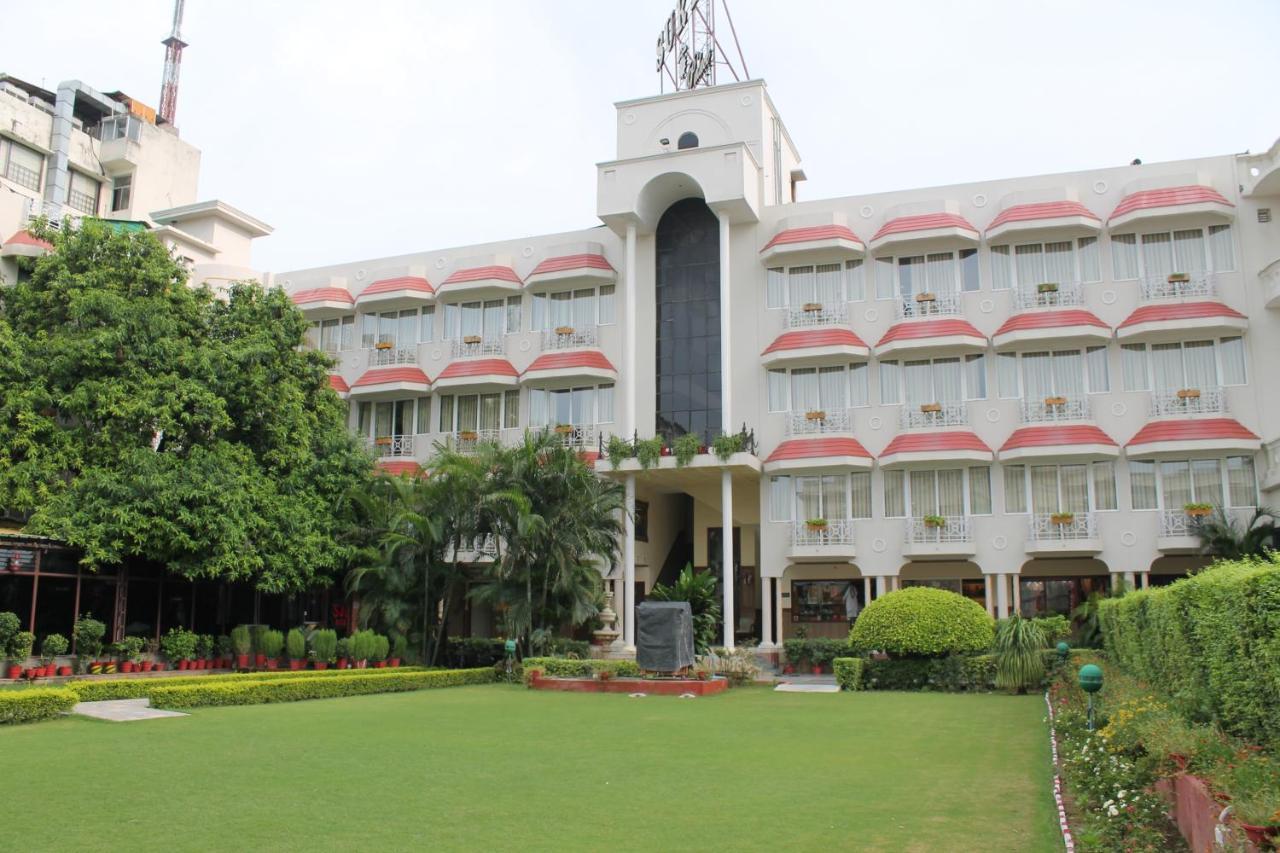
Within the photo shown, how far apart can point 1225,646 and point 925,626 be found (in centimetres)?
1317

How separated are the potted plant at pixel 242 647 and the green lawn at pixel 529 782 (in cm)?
942

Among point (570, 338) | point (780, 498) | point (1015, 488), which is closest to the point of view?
point (1015, 488)

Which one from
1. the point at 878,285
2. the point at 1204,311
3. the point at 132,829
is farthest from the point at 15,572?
the point at 1204,311

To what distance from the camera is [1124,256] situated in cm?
2712

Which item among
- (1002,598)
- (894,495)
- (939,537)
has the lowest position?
(1002,598)

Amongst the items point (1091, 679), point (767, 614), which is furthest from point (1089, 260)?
point (1091, 679)

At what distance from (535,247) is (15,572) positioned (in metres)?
17.1

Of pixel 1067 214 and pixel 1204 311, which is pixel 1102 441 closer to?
pixel 1204 311

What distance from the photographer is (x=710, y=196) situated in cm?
2895

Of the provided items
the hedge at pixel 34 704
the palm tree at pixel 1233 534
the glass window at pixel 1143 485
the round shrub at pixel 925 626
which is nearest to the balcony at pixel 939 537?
the glass window at pixel 1143 485

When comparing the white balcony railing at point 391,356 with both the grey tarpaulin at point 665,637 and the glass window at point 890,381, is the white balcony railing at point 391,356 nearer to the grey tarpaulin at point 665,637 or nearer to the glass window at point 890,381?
the glass window at point 890,381

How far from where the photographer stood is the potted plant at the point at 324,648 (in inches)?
938

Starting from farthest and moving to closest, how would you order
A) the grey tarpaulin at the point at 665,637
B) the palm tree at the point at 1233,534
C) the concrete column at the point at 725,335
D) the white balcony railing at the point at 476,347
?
the white balcony railing at the point at 476,347 < the concrete column at the point at 725,335 < the palm tree at the point at 1233,534 < the grey tarpaulin at the point at 665,637

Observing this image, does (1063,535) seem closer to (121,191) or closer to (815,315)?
(815,315)
